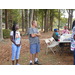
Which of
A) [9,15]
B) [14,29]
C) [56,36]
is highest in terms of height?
[9,15]

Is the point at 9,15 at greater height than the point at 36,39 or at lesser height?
greater

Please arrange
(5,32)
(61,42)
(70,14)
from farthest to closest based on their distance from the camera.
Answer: (70,14) < (5,32) < (61,42)

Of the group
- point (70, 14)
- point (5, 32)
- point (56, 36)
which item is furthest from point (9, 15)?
point (56, 36)

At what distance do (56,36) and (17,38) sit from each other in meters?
3.61

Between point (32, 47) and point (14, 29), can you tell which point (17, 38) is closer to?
point (14, 29)

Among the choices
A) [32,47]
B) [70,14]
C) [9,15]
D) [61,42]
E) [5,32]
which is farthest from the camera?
[70,14]

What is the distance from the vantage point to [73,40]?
371 cm

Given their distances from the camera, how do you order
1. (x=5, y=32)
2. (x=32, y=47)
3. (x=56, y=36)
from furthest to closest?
1. (x=5, y=32)
2. (x=56, y=36)
3. (x=32, y=47)

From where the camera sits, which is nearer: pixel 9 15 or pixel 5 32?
pixel 5 32

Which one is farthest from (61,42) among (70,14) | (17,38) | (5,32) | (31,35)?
(70,14)

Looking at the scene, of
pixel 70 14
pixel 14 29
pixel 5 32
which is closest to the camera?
pixel 14 29

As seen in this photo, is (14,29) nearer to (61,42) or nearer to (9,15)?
(61,42)

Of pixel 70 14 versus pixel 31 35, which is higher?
pixel 70 14

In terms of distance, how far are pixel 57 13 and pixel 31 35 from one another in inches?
1244
